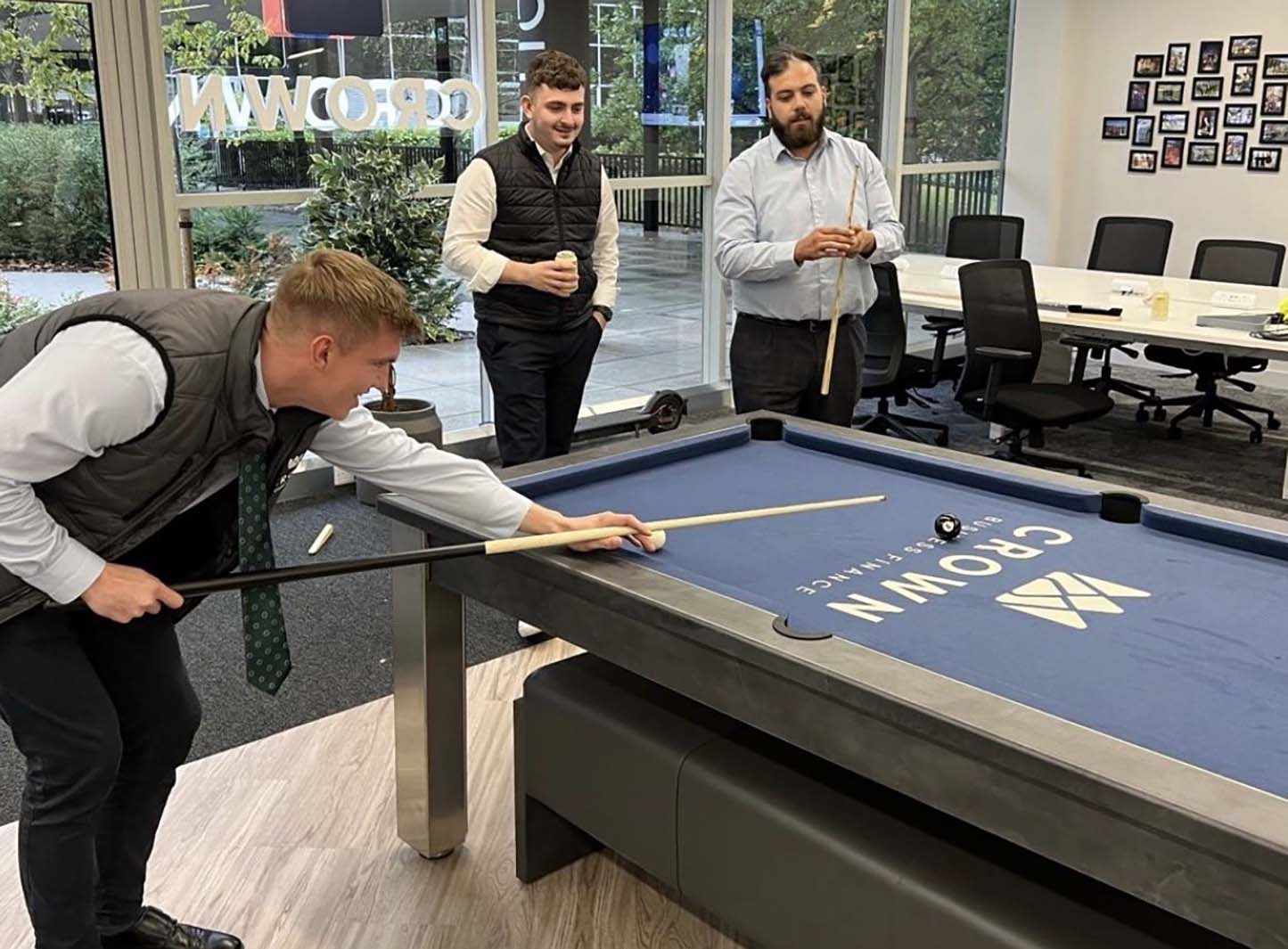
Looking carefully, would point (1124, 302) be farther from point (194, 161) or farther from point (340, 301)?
point (340, 301)

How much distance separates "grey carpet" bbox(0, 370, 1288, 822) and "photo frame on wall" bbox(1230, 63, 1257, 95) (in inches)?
100

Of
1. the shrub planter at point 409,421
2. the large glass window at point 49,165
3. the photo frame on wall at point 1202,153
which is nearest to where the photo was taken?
the large glass window at point 49,165

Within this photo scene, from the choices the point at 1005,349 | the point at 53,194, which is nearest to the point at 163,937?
the point at 53,194

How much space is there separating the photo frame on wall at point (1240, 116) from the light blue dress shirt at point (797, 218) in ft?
16.4

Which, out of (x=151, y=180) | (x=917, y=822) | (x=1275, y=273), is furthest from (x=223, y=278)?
(x=1275, y=273)

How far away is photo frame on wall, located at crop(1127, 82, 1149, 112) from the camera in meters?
8.11

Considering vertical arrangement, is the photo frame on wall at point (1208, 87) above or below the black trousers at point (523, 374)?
above

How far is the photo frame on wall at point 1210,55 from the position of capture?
25.4 ft

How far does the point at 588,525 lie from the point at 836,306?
1846 millimetres

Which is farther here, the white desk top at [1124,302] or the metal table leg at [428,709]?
the white desk top at [1124,302]

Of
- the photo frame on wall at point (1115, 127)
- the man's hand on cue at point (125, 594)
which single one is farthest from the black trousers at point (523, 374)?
the photo frame on wall at point (1115, 127)

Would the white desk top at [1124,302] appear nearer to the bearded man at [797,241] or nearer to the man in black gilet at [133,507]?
the bearded man at [797,241]

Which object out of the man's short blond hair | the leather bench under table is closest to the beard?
the leather bench under table

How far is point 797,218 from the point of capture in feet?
12.5
